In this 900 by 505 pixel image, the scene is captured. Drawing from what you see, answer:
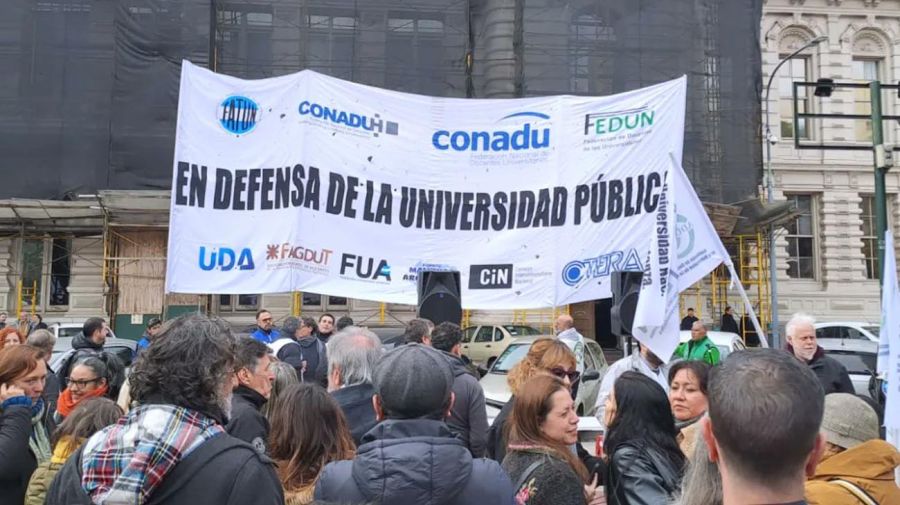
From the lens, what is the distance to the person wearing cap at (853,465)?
2320 millimetres

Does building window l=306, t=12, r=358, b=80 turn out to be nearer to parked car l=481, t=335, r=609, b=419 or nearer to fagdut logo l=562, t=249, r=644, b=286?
parked car l=481, t=335, r=609, b=419

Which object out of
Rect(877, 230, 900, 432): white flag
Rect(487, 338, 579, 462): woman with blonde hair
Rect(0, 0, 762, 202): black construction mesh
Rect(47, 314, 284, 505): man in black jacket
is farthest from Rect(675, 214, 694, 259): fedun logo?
Rect(0, 0, 762, 202): black construction mesh

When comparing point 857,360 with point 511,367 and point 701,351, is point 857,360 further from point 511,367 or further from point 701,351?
point 511,367

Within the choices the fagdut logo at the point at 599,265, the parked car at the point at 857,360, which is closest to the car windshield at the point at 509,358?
the fagdut logo at the point at 599,265

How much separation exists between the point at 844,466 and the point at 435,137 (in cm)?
810

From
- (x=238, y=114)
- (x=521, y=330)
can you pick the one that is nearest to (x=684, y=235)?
(x=238, y=114)

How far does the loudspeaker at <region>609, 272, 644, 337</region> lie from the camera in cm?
702

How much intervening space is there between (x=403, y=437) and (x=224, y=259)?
25.3ft

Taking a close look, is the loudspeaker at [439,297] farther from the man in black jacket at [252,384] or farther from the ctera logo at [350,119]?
the man in black jacket at [252,384]

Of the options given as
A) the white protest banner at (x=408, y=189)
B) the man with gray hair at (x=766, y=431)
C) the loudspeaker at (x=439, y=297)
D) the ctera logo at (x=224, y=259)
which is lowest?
the man with gray hair at (x=766, y=431)

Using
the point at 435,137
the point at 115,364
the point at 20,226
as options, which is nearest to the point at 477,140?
the point at 435,137

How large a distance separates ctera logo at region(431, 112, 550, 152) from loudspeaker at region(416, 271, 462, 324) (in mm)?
2445

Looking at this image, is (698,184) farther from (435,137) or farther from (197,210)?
(197,210)

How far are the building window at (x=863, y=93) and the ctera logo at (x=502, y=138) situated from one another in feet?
75.5
